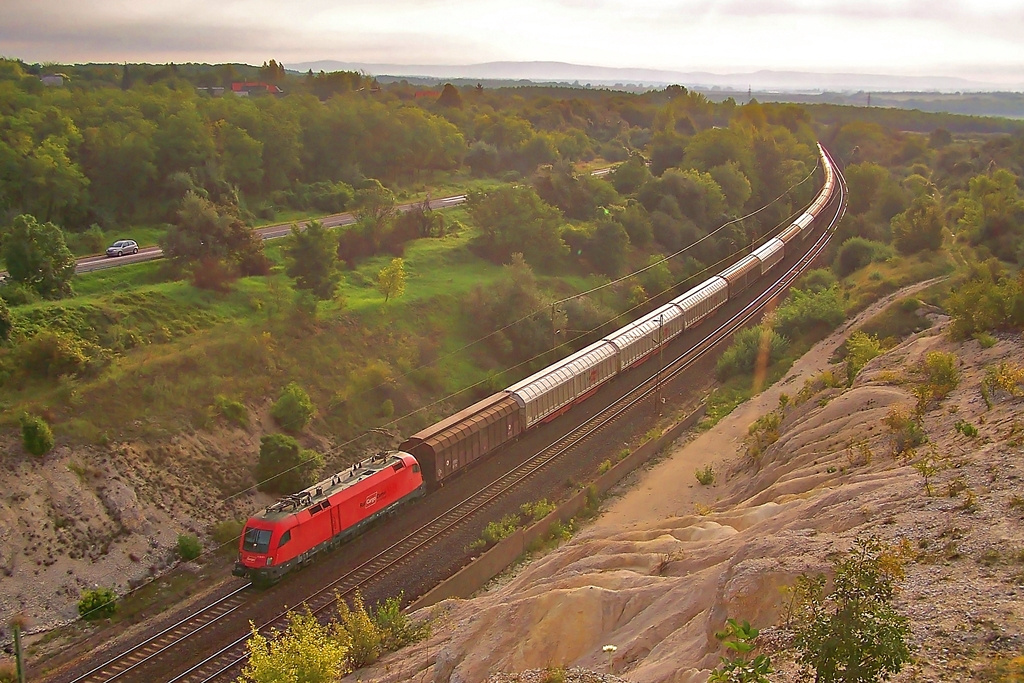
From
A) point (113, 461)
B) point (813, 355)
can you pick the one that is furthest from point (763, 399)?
point (113, 461)

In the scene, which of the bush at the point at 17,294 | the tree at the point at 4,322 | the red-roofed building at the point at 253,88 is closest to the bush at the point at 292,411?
the tree at the point at 4,322

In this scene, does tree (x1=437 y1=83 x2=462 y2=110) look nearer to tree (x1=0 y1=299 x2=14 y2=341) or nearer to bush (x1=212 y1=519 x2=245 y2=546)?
tree (x1=0 y1=299 x2=14 y2=341)

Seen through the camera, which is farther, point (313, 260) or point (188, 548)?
point (313, 260)

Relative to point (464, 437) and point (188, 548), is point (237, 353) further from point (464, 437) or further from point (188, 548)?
point (464, 437)

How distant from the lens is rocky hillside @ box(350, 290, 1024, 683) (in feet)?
46.9

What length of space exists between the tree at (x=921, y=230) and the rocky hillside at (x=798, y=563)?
133ft

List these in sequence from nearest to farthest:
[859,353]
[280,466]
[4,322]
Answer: [4,322]
[280,466]
[859,353]

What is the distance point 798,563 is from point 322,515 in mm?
18131

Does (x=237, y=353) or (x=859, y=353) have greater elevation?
(x=859, y=353)

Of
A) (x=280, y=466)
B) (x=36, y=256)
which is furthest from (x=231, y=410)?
(x=36, y=256)

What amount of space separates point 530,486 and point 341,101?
2539 inches

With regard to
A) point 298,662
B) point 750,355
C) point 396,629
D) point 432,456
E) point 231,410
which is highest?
point 298,662

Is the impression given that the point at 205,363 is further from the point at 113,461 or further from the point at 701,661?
the point at 701,661

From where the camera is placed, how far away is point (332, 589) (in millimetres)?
28359
